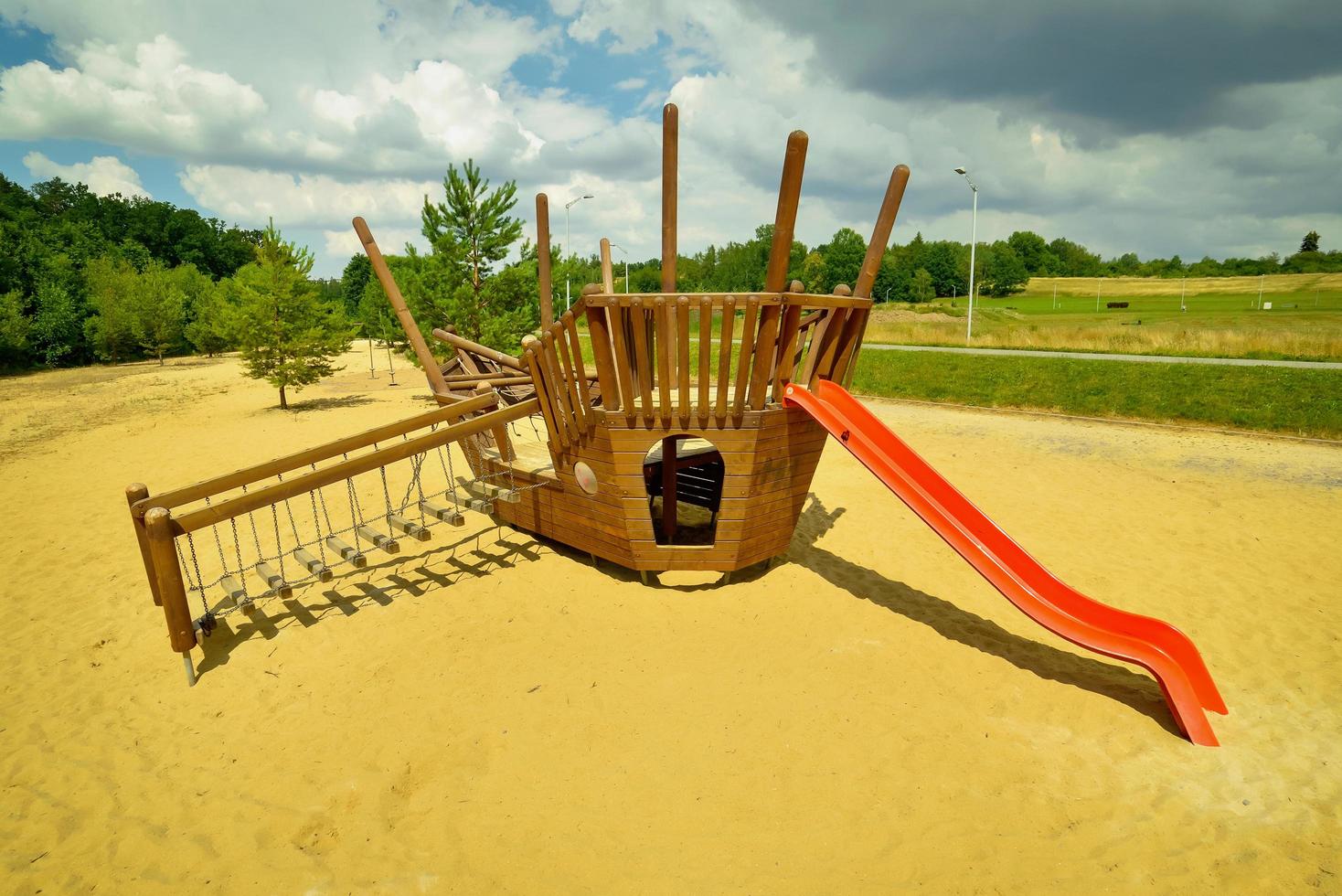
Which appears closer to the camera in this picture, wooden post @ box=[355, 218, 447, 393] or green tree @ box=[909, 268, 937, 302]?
wooden post @ box=[355, 218, 447, 393]

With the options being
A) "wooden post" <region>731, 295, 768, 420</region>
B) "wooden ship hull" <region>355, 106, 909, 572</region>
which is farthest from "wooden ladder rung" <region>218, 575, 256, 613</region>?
"wooden post" <region>731, 295, 768, 420</region>

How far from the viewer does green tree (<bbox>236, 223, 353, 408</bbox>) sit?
63.4 feet

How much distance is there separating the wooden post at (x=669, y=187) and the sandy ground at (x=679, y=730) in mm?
3296

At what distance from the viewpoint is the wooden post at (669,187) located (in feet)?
16.7

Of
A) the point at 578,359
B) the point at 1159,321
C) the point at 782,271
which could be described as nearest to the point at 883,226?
the point at 782,271

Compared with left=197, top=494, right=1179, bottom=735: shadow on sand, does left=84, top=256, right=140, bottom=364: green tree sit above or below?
above

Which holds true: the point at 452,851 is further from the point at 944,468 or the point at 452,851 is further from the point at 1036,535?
the point at 944,468

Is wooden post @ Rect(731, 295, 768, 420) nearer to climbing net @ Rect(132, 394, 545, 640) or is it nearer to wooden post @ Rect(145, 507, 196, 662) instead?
climbing net @ Rect(132, 394, 545, 640)

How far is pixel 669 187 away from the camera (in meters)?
5.34

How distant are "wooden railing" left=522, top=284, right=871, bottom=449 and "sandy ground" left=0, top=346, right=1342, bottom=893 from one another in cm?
207

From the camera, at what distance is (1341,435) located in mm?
13398

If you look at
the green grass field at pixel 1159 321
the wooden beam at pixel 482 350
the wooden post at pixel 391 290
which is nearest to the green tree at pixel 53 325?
the wooden post at pixel 391 290

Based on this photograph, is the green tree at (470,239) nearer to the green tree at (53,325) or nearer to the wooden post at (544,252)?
the wooden post at (544,252)

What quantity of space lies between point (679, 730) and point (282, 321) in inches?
787
